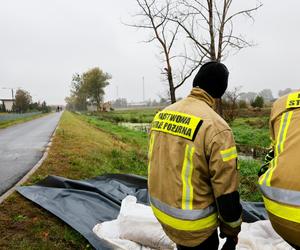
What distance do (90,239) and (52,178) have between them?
256cm

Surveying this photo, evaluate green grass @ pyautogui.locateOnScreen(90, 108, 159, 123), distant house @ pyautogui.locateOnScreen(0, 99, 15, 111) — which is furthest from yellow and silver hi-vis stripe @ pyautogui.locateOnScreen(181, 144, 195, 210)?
distant house @ pyautogui.locateOnScreen(0, 99, 15, 111)

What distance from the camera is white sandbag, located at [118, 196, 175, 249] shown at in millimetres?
3725

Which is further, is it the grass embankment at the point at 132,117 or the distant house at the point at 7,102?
the distant house at the point at 7,102

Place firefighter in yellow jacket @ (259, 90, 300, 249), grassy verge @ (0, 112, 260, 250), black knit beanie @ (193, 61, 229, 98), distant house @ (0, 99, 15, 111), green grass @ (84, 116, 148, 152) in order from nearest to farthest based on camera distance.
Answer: firefighter in yellow jacket @ (259, 90, 300, 249) < black knit beanie @ (193, 61, 229, 98) < grassy verge @ (0, 112, 260, 250) < green grass @ (84, 116, 148, 152) < distant house @ (0, 99, 15, 111)

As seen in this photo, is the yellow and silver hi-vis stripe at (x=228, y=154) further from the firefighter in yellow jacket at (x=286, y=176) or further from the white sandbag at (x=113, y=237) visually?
the white sandbag at (x=113, y=237)

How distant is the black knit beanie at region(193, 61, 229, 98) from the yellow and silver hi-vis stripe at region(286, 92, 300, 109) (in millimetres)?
540

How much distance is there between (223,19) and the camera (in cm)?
1238

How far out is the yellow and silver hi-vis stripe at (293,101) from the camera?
6.50 ft

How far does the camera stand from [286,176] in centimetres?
185

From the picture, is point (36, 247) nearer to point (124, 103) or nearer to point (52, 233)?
point (52, 233)

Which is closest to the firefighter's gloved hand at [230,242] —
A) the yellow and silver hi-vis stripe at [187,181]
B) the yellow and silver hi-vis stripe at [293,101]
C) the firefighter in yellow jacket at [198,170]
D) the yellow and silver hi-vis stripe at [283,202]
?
the firefighter in yellow jacket at [198,170]

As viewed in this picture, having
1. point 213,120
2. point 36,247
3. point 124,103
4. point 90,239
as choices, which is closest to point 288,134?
point 213,120

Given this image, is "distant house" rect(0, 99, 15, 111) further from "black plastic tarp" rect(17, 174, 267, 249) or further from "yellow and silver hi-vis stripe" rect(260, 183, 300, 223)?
"yellow and silver hi-vis stripe" rect(260, 183, 300, 223)

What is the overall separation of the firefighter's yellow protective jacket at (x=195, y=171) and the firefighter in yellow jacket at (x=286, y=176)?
11.2 inches
